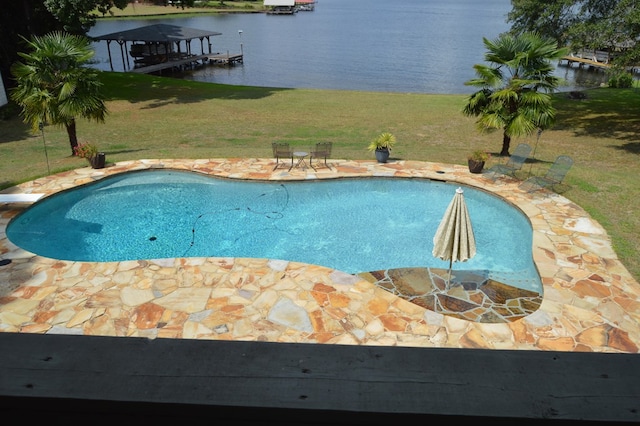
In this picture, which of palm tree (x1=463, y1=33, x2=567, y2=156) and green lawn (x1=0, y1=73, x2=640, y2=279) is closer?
green lawn (x1=0, y1=73, x2=640, y2=279)

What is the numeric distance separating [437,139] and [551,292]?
41.5 feet

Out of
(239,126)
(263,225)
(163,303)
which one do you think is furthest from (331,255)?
(239,126)

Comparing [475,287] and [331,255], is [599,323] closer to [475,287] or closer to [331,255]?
[475,287]

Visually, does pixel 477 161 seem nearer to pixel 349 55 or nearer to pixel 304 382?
pixel 304 382

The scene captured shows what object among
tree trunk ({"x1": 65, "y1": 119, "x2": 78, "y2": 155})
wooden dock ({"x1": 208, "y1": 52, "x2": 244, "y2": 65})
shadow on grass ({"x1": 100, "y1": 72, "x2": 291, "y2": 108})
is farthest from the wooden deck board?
wooden dock ({"x1": 208, "y1": 52, "x2": 244, "y2": 65})

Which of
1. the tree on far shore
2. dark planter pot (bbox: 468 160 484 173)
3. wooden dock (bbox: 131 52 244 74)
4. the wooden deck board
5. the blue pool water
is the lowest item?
the blue pool water

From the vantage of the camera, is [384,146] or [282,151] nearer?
[282,151]

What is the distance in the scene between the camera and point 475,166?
1486 cm

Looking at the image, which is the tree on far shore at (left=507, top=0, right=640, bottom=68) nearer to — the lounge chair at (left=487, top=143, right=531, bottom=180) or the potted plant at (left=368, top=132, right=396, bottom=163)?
the lounge chair at (left=487, top=143, right=531, bottom=180)

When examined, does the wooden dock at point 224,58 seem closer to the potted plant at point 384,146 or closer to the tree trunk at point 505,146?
the potted plant at point 384,146

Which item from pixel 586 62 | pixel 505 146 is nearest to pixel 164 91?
pixel 505 146

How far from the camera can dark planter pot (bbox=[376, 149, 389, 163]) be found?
15.8 meters

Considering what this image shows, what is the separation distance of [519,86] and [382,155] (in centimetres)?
485

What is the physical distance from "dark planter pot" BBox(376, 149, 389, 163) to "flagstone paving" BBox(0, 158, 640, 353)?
635 cm
